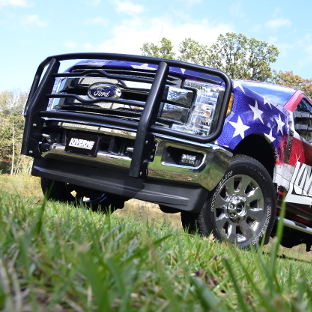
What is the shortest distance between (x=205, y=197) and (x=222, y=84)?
0.91 m

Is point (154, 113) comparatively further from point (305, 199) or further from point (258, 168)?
point (305, 199)

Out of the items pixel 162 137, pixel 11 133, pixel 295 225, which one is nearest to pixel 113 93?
pixel 162 137

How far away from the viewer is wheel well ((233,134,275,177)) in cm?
376

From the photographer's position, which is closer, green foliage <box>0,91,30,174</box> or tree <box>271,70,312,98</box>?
tree <box>271,70,312,98</box>

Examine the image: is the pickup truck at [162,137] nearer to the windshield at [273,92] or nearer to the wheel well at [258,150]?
the wheel well at [258,150]

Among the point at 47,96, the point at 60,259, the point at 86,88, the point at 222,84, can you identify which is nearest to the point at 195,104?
the point at 222,84

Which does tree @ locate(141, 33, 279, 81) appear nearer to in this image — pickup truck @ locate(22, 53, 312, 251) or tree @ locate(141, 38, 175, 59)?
tree @ locate(141, 38, 175, 59)

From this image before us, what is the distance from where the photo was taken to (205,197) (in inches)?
127

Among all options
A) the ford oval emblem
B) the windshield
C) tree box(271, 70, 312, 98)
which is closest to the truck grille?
the ford oval emblem

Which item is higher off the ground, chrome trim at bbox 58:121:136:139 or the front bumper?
chrome trim at bbox 58:121:136:139

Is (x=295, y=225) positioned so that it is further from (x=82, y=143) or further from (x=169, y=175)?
(x=82, y=143)

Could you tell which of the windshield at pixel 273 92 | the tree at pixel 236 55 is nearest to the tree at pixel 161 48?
the tree at pixel 236 55

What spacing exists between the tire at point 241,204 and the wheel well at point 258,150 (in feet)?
0.56

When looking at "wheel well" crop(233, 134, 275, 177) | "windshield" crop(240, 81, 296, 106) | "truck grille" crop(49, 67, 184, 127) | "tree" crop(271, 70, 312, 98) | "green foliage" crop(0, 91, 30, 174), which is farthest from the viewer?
"green foliage" crop(0, 91, 30, 174)
